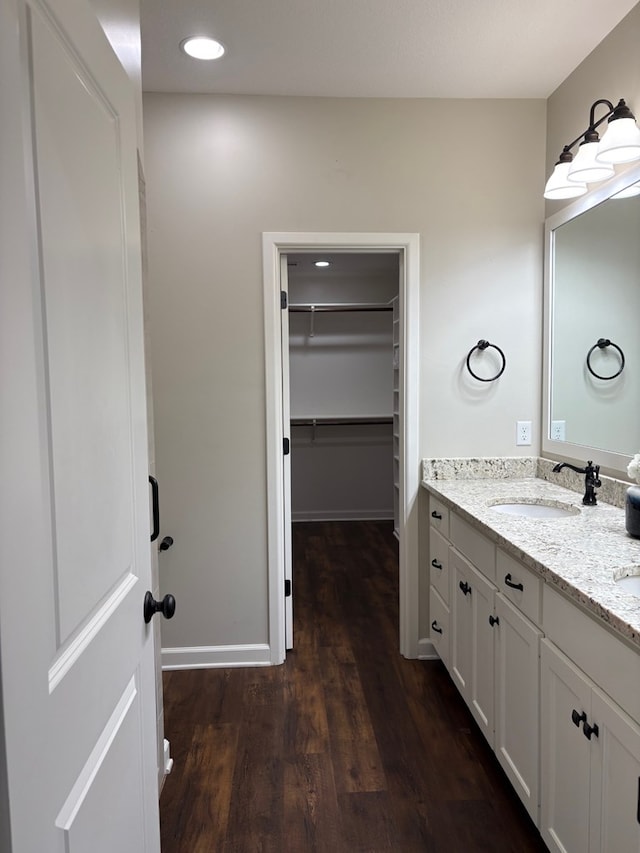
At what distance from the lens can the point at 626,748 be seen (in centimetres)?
104

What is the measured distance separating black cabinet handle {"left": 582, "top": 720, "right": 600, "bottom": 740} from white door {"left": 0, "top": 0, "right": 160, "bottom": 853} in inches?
38.0

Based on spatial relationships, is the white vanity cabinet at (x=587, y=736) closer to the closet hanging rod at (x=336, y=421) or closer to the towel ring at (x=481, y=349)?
the towel ring at (x=481, y=349)

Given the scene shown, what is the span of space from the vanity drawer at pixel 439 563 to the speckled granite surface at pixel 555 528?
0.75 ft

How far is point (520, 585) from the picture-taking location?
1.53m

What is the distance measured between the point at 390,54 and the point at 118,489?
2.09 m

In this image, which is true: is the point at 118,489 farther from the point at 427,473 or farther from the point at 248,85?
the point at 248,85

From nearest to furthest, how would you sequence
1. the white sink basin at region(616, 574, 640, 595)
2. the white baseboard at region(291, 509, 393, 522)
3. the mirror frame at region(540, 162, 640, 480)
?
1. the white sink basin at region(616, 574, 640, 595)
2. the mirror frame at region(540, 162, 640, 480)
3. the white baseboard at region(291, 509, 393, 522)

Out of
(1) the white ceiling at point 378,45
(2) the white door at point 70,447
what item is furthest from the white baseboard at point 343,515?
(2) the white door at point 70,447

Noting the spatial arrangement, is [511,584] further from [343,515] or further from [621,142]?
[343,515]

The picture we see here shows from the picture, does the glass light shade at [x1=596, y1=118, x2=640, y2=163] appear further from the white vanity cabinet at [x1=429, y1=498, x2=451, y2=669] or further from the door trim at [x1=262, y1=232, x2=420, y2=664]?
the white vanity cabinet at [x1=429, y1=498, x2=451, y2=669]

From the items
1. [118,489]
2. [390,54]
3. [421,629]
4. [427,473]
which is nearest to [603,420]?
[427,473]

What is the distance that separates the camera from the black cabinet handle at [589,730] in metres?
1.14

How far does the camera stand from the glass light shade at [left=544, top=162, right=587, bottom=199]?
2.09 m

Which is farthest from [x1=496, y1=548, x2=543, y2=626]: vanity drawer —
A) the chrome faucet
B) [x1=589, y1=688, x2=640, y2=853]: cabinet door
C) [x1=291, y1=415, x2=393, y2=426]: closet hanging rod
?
[x1=291, y1=415, x2=393, y2=426]: closet hanging rod
